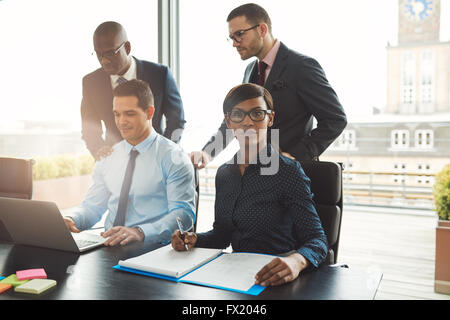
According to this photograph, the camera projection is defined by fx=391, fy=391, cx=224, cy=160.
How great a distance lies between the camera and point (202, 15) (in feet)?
11.3

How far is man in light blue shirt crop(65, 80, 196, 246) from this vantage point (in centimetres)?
168

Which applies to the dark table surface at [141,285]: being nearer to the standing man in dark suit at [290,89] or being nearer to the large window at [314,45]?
the standing man in dark suit at [290,89]

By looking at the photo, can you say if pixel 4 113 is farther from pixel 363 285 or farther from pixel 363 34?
pixel 363 285

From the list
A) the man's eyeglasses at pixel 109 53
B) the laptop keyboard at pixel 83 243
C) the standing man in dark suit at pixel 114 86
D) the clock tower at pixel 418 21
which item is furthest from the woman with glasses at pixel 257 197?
the clock tower at pixel 418 21

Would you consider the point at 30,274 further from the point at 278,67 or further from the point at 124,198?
the point at 278,67

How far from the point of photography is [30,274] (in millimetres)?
970

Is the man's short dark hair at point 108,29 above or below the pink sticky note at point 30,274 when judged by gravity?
above

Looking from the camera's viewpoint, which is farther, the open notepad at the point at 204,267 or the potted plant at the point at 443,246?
the potted plant at the point at 443,246

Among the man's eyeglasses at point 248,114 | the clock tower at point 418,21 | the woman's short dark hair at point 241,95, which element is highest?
the clock tower at point 418,21

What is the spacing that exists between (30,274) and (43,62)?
3.12 meters

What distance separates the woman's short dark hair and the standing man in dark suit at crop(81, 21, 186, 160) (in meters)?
1.02

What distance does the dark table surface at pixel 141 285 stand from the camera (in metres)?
0.85

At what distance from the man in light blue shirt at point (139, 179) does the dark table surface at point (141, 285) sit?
0.48m

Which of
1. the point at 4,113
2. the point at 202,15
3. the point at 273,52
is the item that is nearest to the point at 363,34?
the point at 202,15
